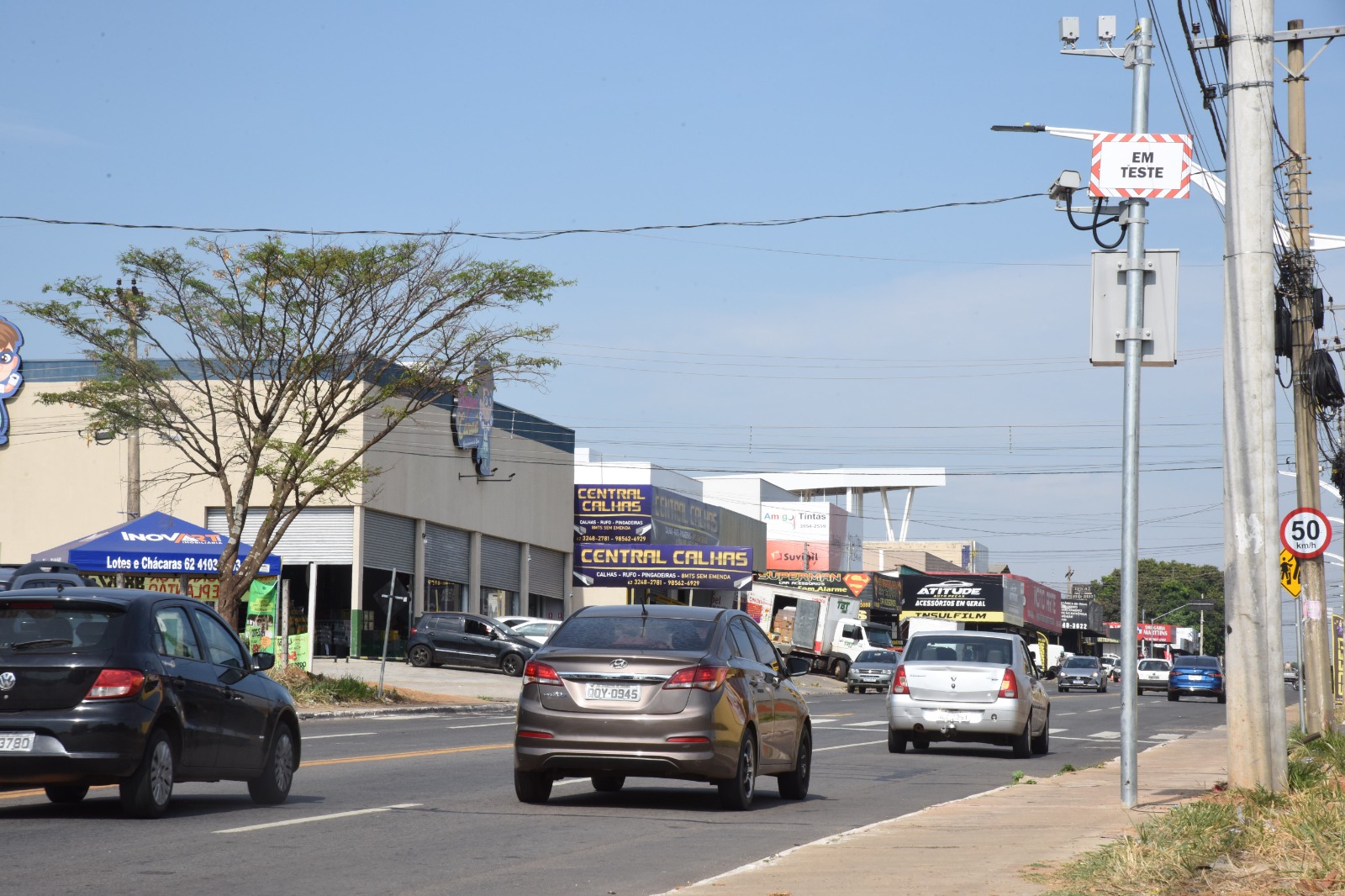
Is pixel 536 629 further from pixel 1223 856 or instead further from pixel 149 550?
pixel 1223 856

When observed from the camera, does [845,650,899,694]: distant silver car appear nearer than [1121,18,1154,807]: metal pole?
No

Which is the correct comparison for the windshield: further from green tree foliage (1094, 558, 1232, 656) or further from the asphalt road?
green tree foliage (1094, 558, 1232, 656)

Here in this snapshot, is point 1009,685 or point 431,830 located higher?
point 1009,685

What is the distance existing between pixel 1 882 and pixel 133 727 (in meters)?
2.44

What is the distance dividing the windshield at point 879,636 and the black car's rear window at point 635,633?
47323 mm

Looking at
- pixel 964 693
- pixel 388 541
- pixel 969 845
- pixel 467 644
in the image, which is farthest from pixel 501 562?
pixel 969 845

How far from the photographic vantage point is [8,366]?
4738cm

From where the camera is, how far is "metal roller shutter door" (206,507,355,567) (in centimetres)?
4616

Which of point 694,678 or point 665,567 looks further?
point 665,567

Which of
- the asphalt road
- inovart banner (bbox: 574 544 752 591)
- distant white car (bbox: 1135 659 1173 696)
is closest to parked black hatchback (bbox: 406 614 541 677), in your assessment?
inovart banner (bbox: 574 544 752 591)

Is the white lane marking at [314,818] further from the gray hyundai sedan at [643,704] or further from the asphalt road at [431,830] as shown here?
the gray hyundai sedan at [643,704]

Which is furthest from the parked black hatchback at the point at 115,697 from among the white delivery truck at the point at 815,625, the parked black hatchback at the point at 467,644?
the white delivery truck at the point at 815,625

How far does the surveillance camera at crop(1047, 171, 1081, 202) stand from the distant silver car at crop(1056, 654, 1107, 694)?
47.7 m

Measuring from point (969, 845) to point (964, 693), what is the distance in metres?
10.5
